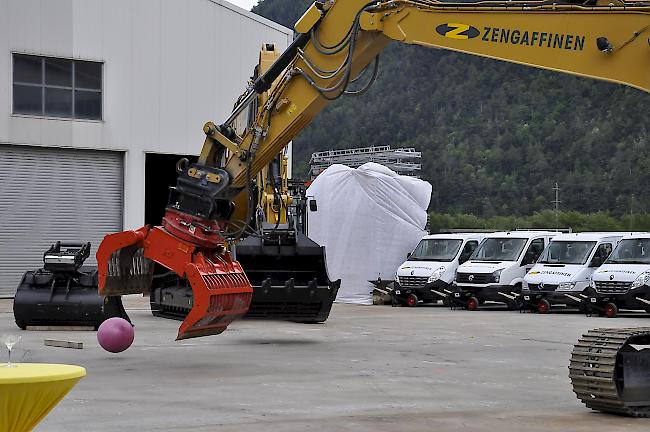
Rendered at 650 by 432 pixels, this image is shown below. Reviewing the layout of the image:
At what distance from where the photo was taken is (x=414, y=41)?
45.2 ft

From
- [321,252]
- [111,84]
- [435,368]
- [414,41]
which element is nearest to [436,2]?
[414,41]

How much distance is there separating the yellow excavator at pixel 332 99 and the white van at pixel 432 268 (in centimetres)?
1431

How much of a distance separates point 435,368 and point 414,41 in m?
4.08

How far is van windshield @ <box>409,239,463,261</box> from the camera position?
3119 centimetres

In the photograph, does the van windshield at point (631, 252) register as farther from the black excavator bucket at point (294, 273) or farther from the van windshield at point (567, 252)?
the black excavator bucket at point (294, 273)

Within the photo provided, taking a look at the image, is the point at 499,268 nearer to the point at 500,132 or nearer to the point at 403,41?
the point at 403,41

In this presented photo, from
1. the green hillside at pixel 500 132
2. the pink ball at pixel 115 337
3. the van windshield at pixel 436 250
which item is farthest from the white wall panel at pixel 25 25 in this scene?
the green hillside at pixel 500 132

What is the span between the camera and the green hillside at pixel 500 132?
72000 mm

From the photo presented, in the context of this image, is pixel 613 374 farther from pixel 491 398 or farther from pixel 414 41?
pixel 414 41

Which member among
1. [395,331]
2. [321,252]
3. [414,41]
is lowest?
[395,331]

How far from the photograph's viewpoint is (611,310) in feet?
85.5

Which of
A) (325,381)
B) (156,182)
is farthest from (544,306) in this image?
(325,381)

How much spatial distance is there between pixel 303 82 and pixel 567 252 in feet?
50.5

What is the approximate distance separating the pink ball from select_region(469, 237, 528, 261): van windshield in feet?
53.4
